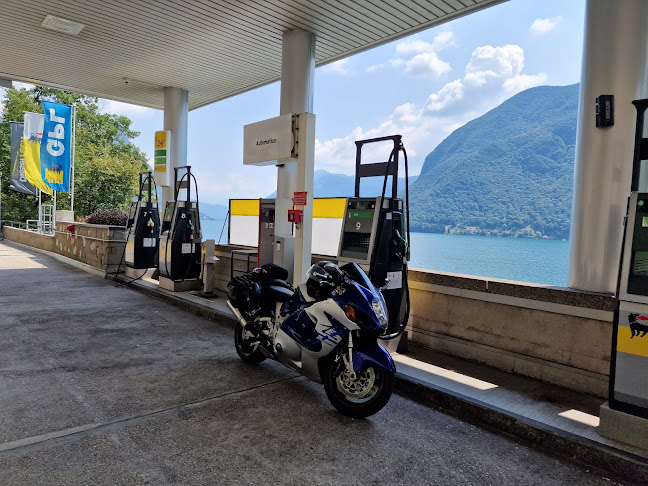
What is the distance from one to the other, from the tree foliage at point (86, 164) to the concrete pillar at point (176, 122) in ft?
60.8

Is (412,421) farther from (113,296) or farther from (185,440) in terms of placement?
(113,296)

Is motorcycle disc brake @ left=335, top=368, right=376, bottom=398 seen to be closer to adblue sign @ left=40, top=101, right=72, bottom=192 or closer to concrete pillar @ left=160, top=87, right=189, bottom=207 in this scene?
concrete pillar @ left=160, top=87, right=189, bottom=207

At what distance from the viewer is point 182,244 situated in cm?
773

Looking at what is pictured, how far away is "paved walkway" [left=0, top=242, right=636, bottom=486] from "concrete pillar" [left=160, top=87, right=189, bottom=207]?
6.31 metres

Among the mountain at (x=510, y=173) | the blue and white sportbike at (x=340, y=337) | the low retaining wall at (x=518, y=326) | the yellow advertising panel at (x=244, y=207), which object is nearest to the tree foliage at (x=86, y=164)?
the mountain at (x=510, y=173)

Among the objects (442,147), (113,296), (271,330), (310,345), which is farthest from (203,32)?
(442,147)

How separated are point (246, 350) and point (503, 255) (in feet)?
27.6

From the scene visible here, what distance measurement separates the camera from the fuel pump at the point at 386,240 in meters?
4.21

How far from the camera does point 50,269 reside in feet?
34.8

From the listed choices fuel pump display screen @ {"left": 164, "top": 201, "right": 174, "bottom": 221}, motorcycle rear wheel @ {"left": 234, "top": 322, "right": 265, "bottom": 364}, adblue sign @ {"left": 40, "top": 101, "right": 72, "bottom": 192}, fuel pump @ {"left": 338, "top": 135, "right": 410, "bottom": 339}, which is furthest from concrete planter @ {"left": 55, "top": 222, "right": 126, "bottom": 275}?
fuel pump @ {"left": 338, "top": 135, "right": 410, "bottom": 339}

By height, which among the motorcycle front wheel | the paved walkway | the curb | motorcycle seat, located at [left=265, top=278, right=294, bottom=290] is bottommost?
the paved walkway

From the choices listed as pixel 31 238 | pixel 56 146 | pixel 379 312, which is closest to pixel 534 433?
pixel 379 312

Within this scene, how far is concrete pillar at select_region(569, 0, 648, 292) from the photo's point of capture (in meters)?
3.56

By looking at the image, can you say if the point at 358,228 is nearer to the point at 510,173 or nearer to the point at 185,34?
the point at 185,34
